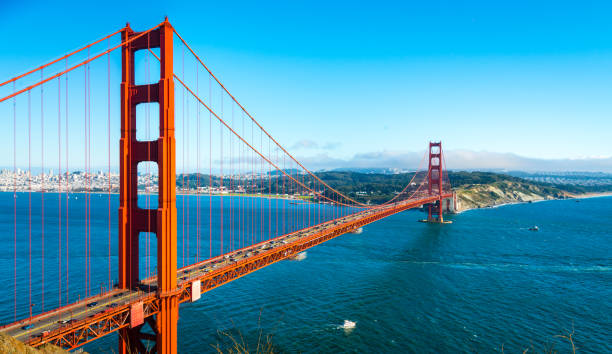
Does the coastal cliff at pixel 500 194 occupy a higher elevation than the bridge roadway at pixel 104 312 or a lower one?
lower

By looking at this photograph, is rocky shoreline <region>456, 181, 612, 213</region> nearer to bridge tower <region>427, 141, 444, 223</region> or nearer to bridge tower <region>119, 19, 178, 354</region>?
bridge tower <region>427, 141, 444, 223</region>

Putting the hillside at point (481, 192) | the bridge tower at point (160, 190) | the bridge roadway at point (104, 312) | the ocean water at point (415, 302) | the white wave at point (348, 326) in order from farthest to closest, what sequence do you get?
the hillside at point (481, 192), the white wave at point (348, 326), the ocean water at point (415, 302), the bridge tower at point (160, 190), the bridge roadway at point (104, 312)

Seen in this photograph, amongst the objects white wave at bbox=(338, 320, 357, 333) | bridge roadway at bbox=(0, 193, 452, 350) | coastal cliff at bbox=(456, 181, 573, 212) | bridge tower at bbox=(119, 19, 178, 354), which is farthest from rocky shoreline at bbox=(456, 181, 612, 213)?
bridge tower at bbox=(119, 19, 178, 354)

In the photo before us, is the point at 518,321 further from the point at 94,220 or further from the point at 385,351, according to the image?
the point at 94,220

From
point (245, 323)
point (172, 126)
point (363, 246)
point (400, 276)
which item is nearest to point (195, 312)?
point (245, 323)

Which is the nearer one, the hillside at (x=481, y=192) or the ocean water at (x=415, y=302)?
the ocean water at (x=415, y=302)

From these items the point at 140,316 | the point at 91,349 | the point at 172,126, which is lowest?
the point at 91,349

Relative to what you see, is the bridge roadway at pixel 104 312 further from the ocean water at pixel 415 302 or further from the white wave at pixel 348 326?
the white wave at pixel 348 326

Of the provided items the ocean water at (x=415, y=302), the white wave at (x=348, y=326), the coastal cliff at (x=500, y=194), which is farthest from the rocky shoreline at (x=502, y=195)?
the white wave at (x=348, y=326)
